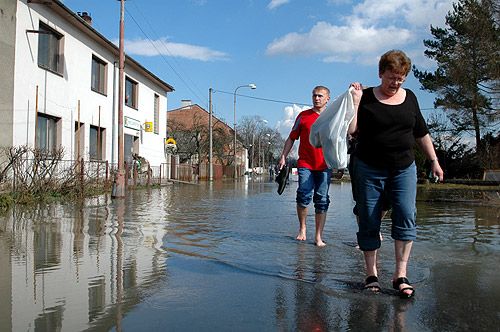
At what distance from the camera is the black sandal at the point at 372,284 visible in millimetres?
3805

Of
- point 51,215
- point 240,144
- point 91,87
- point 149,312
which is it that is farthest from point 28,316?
point 240,144

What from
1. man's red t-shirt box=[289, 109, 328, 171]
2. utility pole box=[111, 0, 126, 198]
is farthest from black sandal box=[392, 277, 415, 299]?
utility pole box=[111, 0, 126, 198]

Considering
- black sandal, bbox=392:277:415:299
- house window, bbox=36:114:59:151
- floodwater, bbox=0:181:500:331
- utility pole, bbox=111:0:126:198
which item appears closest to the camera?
floodwater, bbox=0:181:500:331

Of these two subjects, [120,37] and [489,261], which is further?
[120,37]

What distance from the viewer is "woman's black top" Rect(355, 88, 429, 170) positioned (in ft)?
12.9

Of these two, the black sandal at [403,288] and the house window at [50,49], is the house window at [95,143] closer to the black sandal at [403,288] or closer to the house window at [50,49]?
the house window at [50,49]

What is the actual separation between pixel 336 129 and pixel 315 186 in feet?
6.76

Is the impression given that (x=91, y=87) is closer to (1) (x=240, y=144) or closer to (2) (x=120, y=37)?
(2) (x=120, y=37)

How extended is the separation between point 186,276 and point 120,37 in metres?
14.1

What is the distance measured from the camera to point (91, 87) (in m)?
22.2

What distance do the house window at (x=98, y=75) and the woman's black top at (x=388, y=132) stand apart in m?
20.6

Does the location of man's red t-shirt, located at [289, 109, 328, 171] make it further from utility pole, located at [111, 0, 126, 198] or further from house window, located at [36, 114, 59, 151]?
house window, located at [36, 114, 59, 151]

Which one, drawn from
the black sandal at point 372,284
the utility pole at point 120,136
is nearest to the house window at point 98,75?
the utility pole at point 120,136

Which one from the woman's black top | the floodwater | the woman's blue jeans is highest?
the woman's black top
